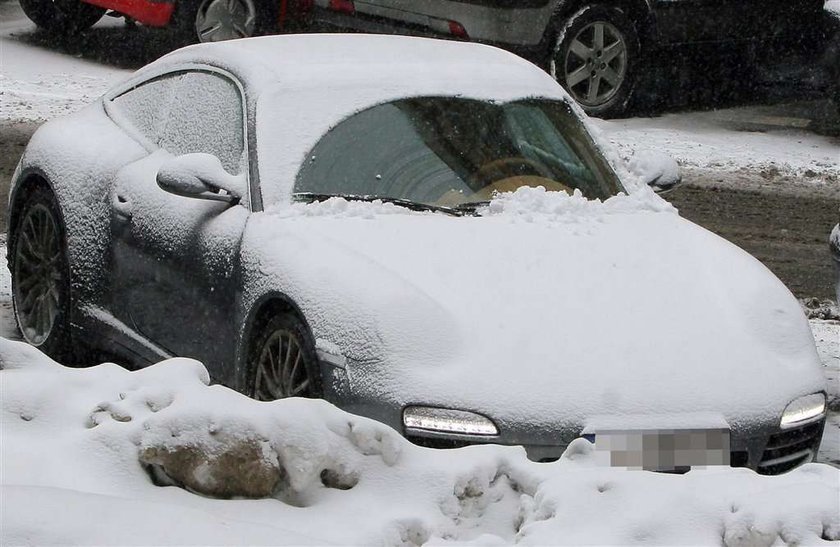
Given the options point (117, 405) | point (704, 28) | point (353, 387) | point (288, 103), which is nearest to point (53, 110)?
point (704, 28)

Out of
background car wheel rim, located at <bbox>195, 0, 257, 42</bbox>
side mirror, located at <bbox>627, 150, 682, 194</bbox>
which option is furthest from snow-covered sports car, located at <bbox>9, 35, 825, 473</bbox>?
background car wheel rim, located at <bbox>195, 0, 257, 42</bbox>

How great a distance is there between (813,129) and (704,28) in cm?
128

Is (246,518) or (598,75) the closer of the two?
(246,518)

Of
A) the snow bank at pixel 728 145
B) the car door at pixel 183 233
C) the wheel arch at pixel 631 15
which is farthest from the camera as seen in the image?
the wheel arch at pixel 631 15

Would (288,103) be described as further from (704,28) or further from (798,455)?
(704,28)

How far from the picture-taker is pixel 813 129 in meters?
12.9

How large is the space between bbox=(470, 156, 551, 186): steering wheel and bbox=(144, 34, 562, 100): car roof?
0.33 meters

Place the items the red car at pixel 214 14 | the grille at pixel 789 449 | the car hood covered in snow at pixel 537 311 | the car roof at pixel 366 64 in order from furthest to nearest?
Result: 1. the red car at pixel 214 14
2. the car roof at pixel 366 64
3. the grille at pixel 789 449
4. the car hood covered in snow at pixel 537 311

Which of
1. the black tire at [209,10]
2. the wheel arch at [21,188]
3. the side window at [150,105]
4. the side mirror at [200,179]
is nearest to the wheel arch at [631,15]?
the black tire at [209,10]

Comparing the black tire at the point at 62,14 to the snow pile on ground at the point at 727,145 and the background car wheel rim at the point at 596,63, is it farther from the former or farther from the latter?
the snow pile on ground at the point at 727,145

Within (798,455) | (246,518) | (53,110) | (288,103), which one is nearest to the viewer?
(246,518)

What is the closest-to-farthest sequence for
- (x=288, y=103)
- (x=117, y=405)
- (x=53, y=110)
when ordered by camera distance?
(x=117, y=405), (x=288, y=103), (x=53, y=110)

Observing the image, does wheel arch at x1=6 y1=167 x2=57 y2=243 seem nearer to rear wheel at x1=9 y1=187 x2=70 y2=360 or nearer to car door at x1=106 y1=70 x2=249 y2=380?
rear wheel at x1=9 y1=187 x2=70 y2=360

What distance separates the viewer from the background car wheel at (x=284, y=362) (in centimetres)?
489
